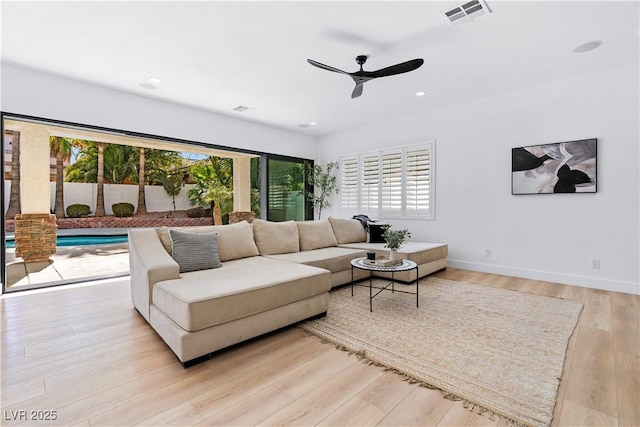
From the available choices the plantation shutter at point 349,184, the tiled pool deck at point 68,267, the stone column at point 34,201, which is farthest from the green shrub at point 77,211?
the plantation shutter at point 349,184

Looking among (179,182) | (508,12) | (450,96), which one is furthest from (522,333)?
(179,182)

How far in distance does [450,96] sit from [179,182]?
940 centimetres

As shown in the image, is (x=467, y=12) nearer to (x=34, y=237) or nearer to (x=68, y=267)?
(x=68, y=267)

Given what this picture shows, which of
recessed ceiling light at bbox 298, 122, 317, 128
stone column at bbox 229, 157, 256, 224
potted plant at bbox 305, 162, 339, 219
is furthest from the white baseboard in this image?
stone column at bbox 229, 157, 256, 224

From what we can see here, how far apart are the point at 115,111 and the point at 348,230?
3.80 meters

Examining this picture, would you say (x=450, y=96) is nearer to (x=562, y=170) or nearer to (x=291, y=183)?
(x=562, y=170)

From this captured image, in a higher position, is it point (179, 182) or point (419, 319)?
point (179, 182)

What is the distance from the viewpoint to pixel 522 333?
2518 mm

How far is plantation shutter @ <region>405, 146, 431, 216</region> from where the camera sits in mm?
5391

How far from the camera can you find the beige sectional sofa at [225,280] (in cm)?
207

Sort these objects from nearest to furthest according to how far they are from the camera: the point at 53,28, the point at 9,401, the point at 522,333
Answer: the point at 9,401
the point at 522,333
the point at 53,28

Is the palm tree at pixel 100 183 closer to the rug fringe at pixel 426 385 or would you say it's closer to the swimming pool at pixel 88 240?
the swimming pool at pixel 88 240

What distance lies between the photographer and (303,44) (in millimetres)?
3059

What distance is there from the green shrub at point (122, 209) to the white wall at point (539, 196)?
877cm
